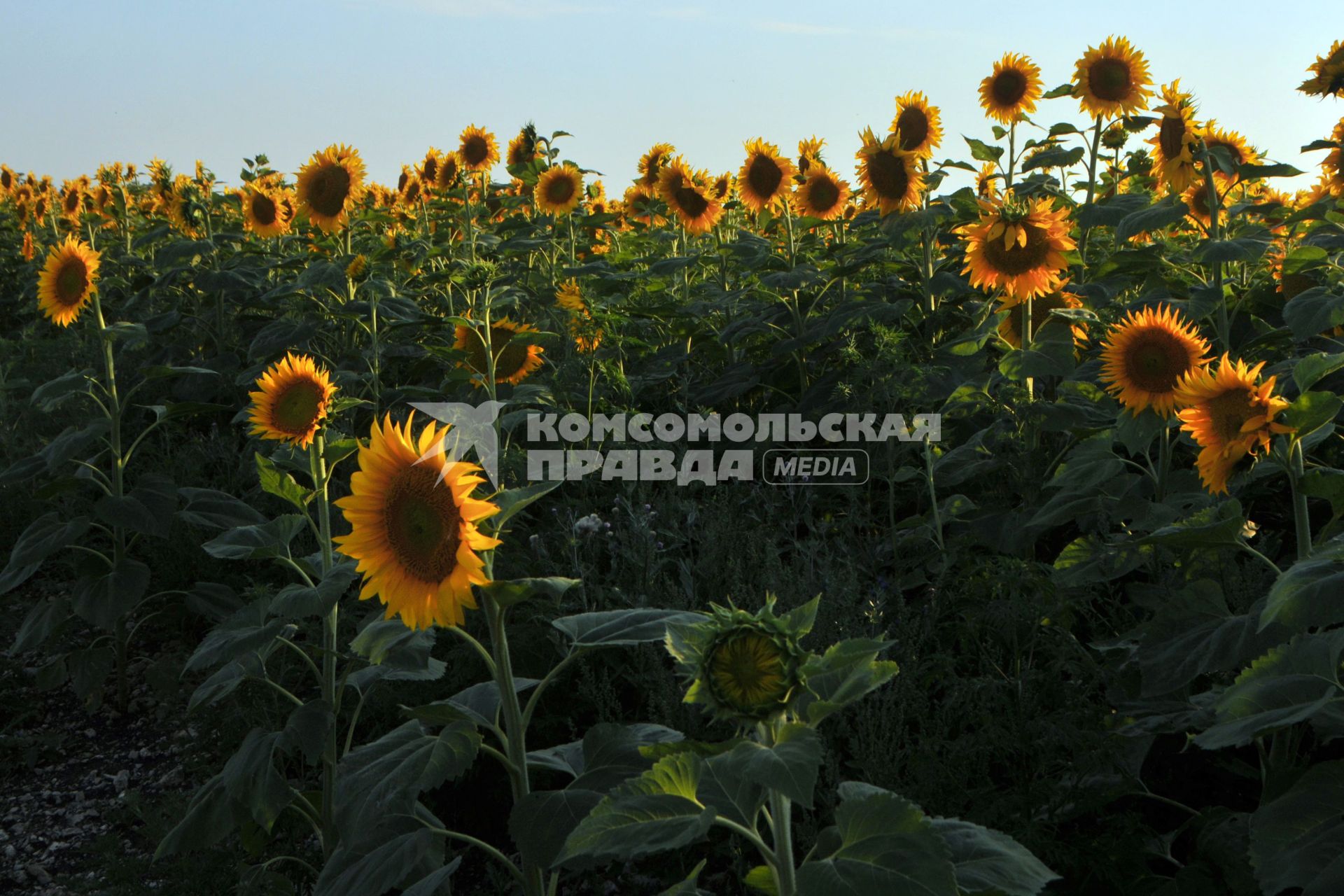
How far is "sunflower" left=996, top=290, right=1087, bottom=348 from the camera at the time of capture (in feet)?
12.2

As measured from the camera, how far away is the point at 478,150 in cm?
745

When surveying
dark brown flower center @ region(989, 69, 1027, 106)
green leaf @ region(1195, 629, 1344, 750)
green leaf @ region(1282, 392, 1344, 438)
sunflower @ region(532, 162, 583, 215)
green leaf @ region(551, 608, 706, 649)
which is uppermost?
dark brown flower center @ region(989, 69, 1027, 106)

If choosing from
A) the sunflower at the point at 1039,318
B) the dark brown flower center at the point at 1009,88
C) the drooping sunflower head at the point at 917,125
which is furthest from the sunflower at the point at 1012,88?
the sunflower at the point at 1039,318

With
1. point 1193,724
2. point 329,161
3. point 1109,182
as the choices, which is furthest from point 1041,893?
point 1109,182

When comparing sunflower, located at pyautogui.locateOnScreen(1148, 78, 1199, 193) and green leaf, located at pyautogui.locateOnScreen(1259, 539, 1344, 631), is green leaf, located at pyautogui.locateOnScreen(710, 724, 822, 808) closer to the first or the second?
green leaf, located at pyautogui.locateOnScreen(1259, 539, 1344, 631)

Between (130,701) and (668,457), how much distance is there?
7.40ft

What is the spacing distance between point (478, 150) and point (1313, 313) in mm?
5484

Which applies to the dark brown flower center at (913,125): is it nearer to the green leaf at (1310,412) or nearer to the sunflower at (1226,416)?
the sunflower at (1226,416)

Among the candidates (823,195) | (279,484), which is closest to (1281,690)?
(279,484)

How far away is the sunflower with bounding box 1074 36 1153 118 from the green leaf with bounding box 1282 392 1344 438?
385 cm

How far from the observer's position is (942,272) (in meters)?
4.74

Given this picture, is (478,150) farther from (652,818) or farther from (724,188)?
(652,818)

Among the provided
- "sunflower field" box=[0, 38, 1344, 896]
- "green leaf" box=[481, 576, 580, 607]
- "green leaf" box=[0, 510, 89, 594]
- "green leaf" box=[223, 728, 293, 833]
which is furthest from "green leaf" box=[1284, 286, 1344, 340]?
"green leaf" box=[0, 510, 89, 594]

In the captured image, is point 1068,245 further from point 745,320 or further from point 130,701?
point 130,701
